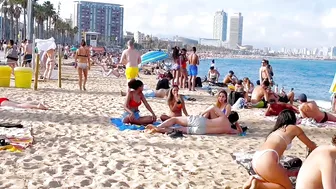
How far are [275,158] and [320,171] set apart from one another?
83 centimetres

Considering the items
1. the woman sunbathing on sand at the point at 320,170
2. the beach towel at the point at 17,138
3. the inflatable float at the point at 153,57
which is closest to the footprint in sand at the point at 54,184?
the beach towel at the point at 17,138

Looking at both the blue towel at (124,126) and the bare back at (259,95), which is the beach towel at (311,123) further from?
the blue towel at (124,126)

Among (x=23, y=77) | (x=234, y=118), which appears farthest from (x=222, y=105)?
(x=23, y=77)

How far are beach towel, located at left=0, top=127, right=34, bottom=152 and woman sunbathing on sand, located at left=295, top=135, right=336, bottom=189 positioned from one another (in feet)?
10.8

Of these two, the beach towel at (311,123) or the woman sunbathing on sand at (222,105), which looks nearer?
the woman sunbathing on sand at (222,105)

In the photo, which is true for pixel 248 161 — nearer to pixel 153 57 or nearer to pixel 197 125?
pixel 197 125

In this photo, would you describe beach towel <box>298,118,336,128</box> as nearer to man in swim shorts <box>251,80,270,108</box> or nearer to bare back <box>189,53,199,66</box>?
man in swim shorts <box>251,80,270,108</box>

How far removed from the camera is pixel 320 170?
9.72ft

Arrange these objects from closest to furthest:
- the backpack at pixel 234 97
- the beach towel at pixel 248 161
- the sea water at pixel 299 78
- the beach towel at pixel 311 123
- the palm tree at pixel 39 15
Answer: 1. the beach towel at pixel 248 161
2. the beach towel at pixel 311 123
3. the backpack at pixel 234 97
4. the sea water at pixel 299 78
5. the palm tree at pixel 39 15

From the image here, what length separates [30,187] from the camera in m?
3.88

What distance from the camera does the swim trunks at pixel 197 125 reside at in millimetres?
6617

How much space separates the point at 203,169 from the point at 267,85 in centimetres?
628

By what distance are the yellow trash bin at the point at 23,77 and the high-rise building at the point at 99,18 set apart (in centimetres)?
13050

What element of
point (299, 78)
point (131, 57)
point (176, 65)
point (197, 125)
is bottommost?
point (299, 78)
